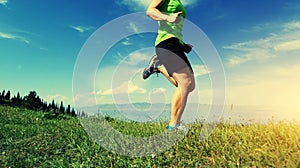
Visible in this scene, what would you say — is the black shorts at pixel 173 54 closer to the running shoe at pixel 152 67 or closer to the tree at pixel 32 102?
the running shoe at pixel 152 67

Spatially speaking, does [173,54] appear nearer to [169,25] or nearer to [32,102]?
[169,25]

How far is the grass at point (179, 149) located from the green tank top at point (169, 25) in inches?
61.0

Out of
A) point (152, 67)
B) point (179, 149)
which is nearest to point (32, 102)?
point (152, 67)

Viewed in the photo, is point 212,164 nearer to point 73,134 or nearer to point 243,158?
point 243,158

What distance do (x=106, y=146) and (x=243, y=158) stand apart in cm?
216

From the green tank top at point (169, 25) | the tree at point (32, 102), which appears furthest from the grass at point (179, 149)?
the tree at point (32, 102)

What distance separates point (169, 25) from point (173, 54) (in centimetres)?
45

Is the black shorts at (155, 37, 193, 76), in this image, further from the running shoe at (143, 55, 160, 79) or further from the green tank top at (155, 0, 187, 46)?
the running shoe at (143, 55, 160, 79)

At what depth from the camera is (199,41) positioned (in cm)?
564

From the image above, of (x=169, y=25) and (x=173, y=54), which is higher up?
(x=169, y=25)

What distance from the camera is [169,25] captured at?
5465 mm

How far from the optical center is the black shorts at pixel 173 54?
5.38m

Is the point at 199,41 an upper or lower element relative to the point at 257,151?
upper

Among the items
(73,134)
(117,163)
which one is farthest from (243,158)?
(73,134)
